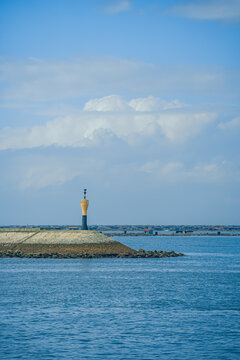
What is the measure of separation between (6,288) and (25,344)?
63.6 ft

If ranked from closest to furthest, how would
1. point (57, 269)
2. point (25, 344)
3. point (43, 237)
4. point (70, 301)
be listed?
point (25, 344) → point (70, 301) → point (57, 269) → point (43, 237)

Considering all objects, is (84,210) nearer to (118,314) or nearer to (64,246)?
(64,246)

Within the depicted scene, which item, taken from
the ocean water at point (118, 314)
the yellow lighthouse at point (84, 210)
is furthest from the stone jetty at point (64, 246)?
the ocean water at point (118, 314)

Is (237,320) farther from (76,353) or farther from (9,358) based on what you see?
(9,358)

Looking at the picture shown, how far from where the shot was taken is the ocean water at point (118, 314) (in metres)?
24.9

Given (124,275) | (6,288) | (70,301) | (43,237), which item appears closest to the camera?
(70,301)

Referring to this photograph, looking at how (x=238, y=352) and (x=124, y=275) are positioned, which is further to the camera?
(x=124, y=275)

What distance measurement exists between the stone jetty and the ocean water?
1385cm

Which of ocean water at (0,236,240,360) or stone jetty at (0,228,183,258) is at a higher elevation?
stone jetty at (0,228,183,258)

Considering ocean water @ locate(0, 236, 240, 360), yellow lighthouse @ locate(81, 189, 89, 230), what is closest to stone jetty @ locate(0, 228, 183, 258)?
yellow lighthouse @ locate(81, 189, 89, 230)

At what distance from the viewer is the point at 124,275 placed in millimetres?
54125

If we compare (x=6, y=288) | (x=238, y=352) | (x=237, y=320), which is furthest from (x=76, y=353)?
(x=6, y=288)

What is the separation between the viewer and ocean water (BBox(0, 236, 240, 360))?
24.9 m

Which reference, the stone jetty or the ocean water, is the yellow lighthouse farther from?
the ocean water
